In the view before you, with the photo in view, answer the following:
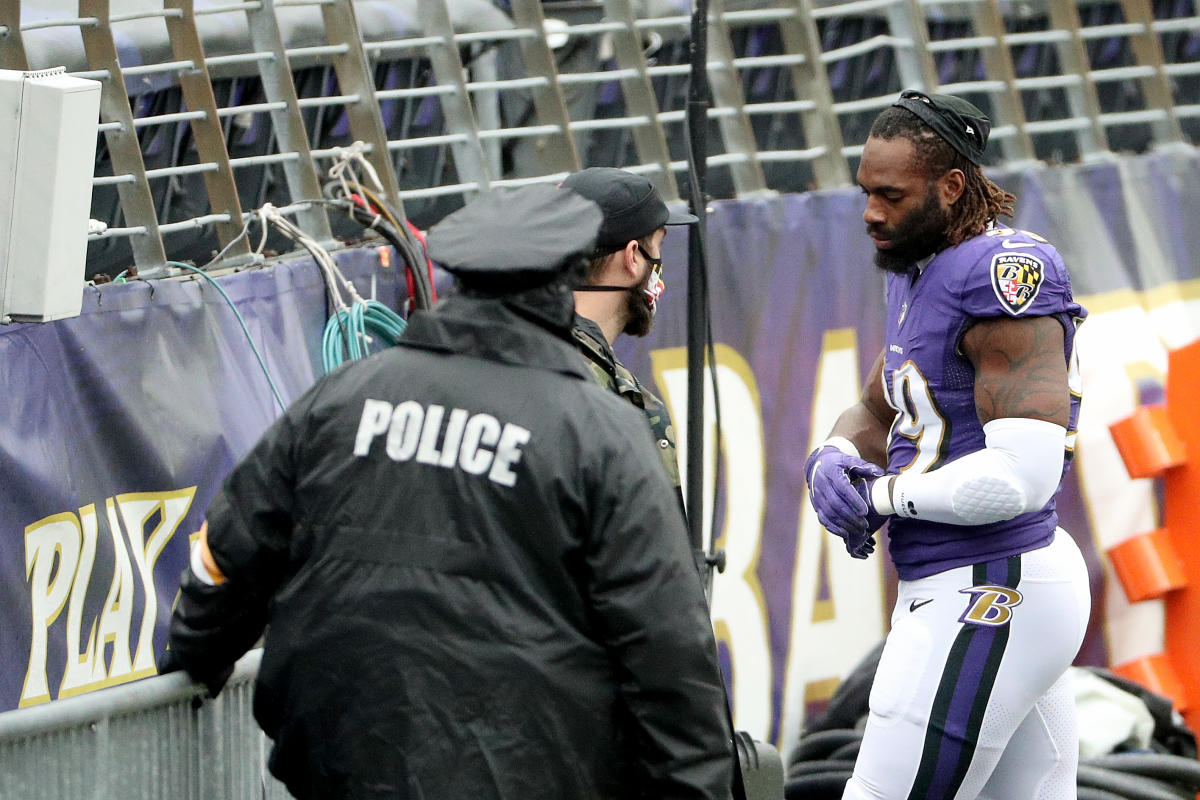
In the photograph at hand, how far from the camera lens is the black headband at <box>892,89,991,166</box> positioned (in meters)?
3.78

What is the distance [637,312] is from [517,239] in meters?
1.22

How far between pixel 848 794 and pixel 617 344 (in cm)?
265

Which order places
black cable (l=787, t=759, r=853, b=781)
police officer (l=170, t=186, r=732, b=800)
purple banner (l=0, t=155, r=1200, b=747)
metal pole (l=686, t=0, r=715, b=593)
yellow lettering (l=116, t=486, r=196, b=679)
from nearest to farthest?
police officer (l=170, t=186, r=732, b=800)
purple banner (l=0, t=155, r=1200, b=747)
yellow lettering (l=116, t=486, r=196, b=679)
metal pole (l=686, t=0, r=715, b=593)
black cable (l=787, t=759, r=853, b=781)

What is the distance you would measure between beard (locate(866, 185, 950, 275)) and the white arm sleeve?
1.46 ft

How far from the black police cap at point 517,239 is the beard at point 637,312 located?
1.06 m

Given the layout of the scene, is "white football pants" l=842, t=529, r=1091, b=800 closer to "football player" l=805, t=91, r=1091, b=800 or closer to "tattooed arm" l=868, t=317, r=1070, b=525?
"football player" l=805, t=91, r=1091, b=800

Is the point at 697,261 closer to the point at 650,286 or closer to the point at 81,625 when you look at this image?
the point at 650,286

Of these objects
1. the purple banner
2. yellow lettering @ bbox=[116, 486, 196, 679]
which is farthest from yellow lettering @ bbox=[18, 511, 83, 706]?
yellow lettering @ bbox=[116, 486, 196, 679]

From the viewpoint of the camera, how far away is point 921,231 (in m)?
3.79

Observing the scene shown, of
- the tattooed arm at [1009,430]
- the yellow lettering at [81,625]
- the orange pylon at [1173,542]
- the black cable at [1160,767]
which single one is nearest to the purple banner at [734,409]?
the yellow lettering at [81,625]

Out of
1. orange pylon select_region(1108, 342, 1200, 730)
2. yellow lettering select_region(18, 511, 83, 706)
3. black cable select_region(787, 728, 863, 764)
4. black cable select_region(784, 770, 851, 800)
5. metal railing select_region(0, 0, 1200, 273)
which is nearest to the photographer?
yellow lettering select_region(18, 511, 83, 706)

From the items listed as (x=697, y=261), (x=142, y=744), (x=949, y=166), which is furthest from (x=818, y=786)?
(x=142, y=744)

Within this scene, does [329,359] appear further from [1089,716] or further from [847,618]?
[1089,716]

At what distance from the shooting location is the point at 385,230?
5664 millimetres
